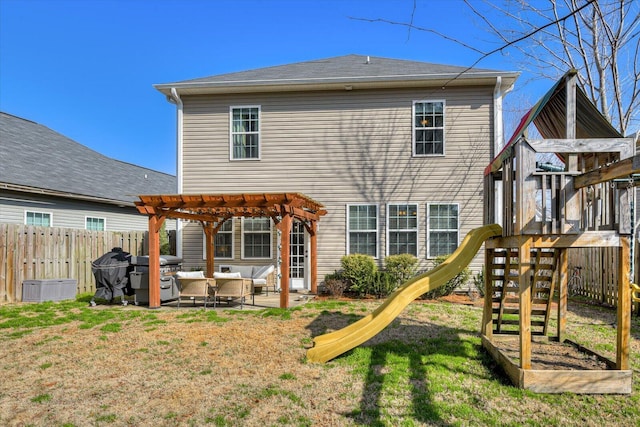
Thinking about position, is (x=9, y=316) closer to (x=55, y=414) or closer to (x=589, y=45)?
(x=55, y=414)

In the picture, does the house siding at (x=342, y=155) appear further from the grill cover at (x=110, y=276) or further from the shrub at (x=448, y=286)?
the grill cover at (x=110, y=276)

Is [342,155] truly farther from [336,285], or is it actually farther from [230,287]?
[230,287]

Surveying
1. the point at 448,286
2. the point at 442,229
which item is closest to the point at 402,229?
the point at 442,229

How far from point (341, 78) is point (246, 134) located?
10.3 ft

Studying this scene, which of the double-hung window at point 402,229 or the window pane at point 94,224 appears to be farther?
the window pane at point 94,224

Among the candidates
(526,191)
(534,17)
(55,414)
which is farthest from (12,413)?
(534,17)

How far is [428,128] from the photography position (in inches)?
451

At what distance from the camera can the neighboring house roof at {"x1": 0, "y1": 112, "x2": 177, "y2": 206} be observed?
1233 centimetres

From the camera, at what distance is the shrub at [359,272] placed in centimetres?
1049

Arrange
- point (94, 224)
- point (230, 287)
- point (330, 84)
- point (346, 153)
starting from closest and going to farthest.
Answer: point (230, 287) → point (330, 84) → point (346, 153) → point (94, 224)

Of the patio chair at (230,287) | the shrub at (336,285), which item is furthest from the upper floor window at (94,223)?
the shrub at (336,285)

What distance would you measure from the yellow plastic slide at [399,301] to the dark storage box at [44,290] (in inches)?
Result: 320

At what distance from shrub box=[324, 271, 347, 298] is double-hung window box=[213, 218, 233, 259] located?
313cm

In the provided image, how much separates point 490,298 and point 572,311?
4.14m
